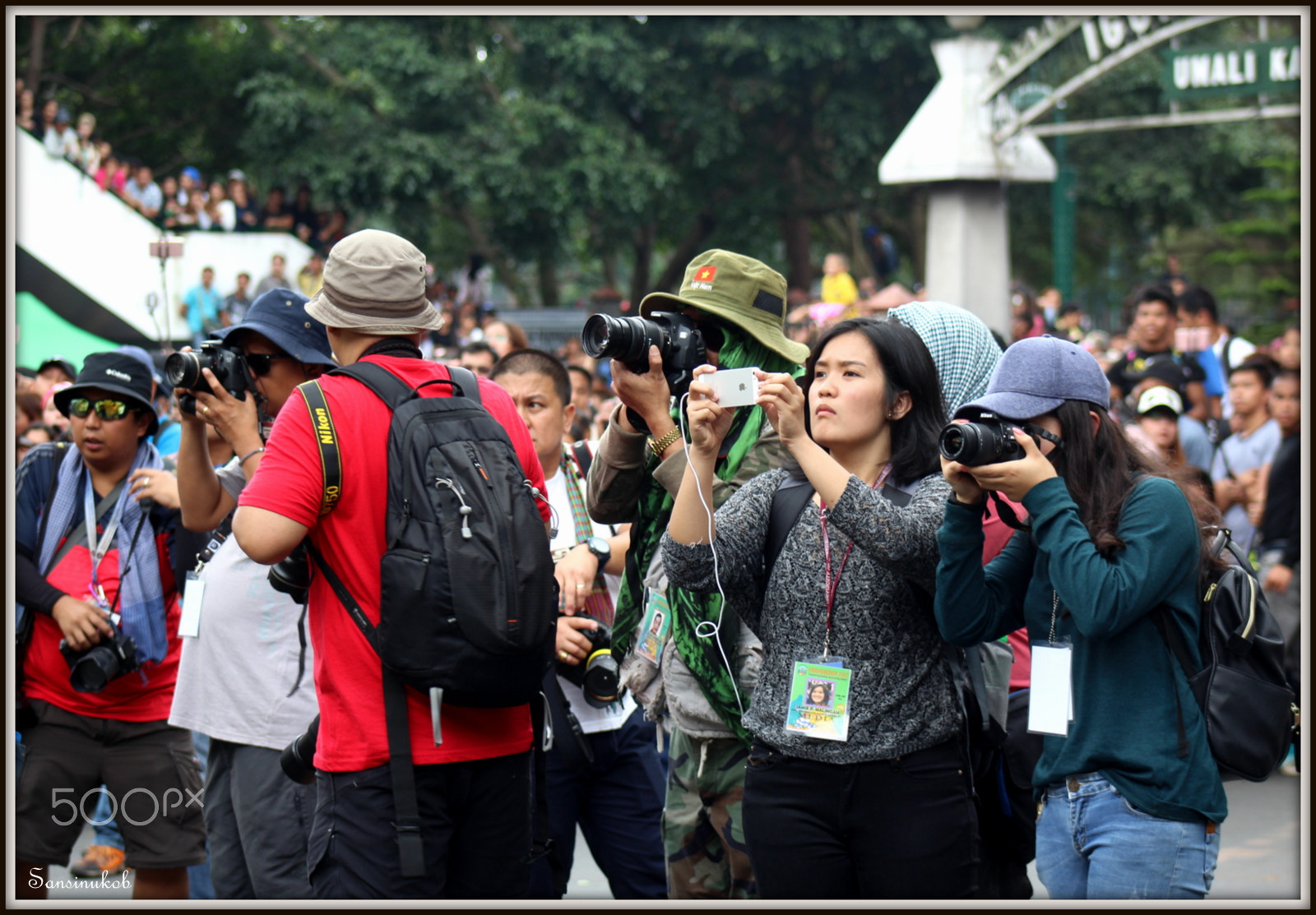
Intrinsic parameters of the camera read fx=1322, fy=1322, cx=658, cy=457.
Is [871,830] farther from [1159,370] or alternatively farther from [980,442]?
[1159,370]

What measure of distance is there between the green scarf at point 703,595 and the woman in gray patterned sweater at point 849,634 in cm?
24

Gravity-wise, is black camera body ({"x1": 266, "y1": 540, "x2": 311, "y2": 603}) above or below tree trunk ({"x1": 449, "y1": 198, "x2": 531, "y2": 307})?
below

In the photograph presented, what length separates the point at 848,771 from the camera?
2770 mm

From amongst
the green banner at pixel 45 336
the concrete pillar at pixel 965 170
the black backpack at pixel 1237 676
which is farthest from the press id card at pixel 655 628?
the green banner at pixel 45 336

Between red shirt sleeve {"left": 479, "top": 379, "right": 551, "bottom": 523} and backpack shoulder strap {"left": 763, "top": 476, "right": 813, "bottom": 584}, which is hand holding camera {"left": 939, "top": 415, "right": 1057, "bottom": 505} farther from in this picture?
red shirt sleeve {"left": 479, "top": 379, "right": 551, "bottom": 523}

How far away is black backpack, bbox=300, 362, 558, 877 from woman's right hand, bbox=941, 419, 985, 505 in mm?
831

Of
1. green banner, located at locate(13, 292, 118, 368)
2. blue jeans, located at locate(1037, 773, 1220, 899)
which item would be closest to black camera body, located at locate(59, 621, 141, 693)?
blue jeans, located at locate(1037, 773, 1220, 899)

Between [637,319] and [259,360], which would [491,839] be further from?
[259,360]

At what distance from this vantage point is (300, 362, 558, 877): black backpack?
8.46 ft

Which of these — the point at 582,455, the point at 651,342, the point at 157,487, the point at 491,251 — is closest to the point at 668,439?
the point at 651,342

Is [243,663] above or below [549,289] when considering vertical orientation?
below

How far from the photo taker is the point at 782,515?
2.98m

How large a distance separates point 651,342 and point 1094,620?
1.15 m

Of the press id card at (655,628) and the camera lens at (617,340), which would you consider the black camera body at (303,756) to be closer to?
the press id card at (655,628)
